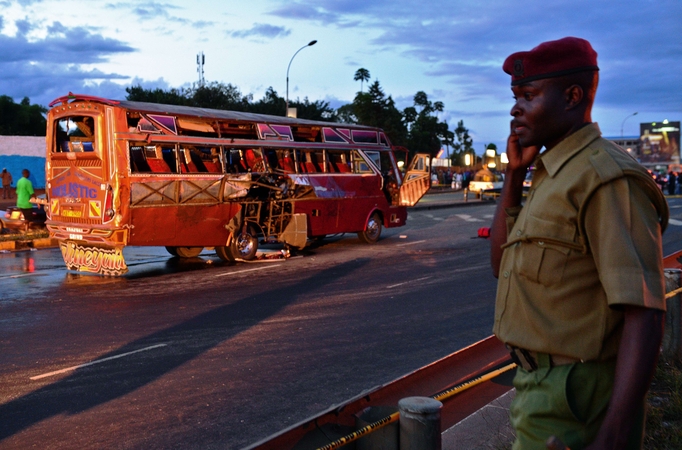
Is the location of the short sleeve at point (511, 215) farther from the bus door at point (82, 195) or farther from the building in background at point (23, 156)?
the building in background at point (23, 156)

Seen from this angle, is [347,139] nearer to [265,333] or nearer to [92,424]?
[265,333]

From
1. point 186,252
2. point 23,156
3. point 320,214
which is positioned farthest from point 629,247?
point 23,156

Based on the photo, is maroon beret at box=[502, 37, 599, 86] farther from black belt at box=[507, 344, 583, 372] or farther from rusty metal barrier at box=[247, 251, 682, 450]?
rusty metal barrier at box=[247, 251, 682, 450]

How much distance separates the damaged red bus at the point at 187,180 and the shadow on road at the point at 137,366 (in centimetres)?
356

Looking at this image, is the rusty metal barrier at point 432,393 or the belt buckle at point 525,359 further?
the rusty metal barrier at point 432,393

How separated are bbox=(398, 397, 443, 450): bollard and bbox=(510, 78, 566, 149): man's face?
62.4 inches

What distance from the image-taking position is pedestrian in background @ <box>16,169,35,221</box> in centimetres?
1927

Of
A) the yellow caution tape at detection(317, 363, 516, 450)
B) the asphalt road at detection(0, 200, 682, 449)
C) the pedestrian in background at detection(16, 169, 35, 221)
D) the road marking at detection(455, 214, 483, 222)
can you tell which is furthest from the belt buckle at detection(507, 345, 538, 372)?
the road marking at detection(455, 214, 483, 222)

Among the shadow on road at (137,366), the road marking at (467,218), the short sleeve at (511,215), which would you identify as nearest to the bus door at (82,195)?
the shadow on road at (137,366)

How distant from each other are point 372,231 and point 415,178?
215cm

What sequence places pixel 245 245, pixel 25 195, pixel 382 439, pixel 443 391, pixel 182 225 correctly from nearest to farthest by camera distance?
1. pixel 382 439
2. pixel 443 391
3. pixel 182 225
4. pixel 245 245
5. pixel 25 195

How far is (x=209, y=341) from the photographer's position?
316 inches

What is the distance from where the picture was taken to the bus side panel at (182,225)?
13.0 metres

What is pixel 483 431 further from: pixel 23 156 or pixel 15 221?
pixel 23 156
